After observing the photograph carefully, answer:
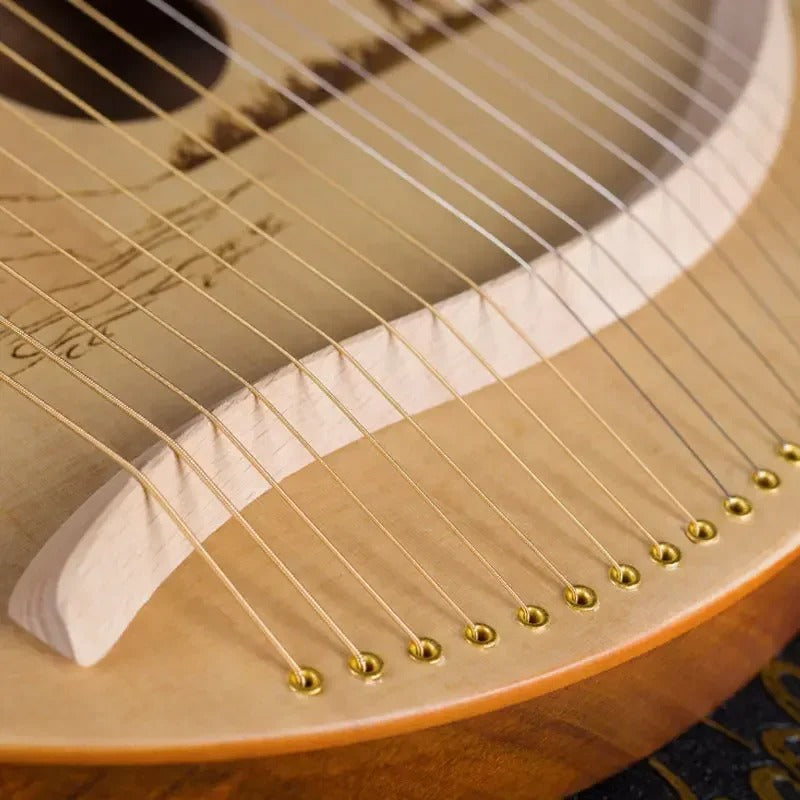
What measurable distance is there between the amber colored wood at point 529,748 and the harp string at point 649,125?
9.7 inches

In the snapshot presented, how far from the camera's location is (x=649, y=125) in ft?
4.42

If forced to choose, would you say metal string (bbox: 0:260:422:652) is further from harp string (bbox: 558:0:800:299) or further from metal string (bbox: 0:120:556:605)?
harp string (bbox: 558:0:800:299)

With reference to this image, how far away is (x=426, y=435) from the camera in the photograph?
1.01 meters

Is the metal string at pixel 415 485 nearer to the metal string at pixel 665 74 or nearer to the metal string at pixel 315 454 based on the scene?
the metal string at pixel 315 454

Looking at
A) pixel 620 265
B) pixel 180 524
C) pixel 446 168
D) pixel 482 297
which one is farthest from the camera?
pixel 446 168

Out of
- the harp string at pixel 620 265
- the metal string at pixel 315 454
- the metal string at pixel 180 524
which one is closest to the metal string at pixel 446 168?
the harp string at pixel 620 265

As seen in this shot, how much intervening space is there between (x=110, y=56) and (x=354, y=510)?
2.66 feet

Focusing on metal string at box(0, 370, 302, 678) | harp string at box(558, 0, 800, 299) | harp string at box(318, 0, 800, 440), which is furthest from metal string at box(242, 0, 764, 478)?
metal string at box(0, 370, 302, 678)

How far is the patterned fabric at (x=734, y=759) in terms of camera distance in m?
1.09

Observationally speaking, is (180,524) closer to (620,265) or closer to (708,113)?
(620,265)

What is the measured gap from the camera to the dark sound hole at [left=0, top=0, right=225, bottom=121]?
1388mm

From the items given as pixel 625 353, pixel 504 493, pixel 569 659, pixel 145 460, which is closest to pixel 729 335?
pixel 625 353

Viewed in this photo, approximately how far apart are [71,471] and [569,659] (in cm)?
42

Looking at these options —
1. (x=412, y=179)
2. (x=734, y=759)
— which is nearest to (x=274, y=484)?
(x=412, y=179)
